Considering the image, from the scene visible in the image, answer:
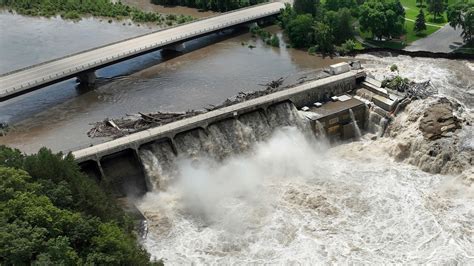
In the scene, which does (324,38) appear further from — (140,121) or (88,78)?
(88,78)

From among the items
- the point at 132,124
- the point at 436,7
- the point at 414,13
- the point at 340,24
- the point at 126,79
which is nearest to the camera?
the point at 132,124

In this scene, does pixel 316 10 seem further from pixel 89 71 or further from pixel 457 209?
pixel 457 209

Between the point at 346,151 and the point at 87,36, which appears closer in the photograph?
the point at 346,151

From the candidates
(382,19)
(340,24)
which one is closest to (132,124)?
(340,24)

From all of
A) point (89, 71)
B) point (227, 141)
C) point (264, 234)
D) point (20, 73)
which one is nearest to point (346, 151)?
point (227, 141)

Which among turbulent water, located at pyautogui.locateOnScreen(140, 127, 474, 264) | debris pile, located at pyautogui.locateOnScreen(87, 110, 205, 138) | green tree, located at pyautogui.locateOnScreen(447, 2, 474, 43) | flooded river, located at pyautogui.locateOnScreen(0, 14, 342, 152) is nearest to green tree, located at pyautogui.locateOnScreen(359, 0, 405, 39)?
green tree, located at pyautogui.locateOnScreen(447, 2, 474, 43)

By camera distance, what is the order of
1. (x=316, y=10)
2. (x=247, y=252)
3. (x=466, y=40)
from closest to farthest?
(x=247, y=252)
(x=466, y=40)
(x=316, y=10)

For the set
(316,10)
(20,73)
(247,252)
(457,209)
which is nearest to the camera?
(247,252)

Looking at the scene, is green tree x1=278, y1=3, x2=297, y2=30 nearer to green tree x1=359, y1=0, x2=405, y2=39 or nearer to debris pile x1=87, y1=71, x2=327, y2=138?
green tree x1=359, y1=0, x2=405, y2=39
